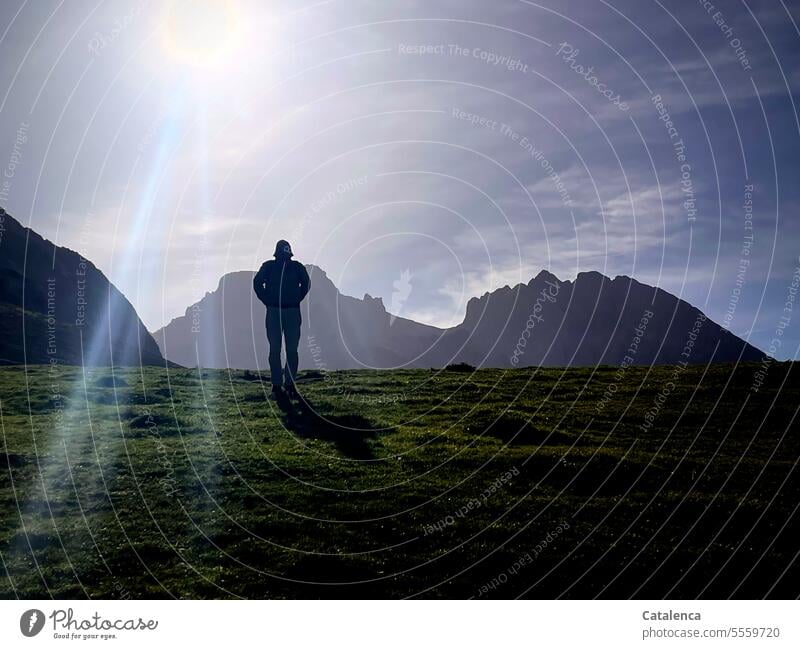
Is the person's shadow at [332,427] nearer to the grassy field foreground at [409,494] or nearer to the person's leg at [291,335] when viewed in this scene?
the grassy field foreground at [409,494]

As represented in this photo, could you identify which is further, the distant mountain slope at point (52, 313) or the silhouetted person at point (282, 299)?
the distant mountain slope at point (52, 313)

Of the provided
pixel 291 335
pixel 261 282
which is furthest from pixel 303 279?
pixel 291 335

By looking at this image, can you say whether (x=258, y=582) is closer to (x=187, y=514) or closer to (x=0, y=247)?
(x=187, y=514)

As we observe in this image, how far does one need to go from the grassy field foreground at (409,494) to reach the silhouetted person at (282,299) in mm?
1727

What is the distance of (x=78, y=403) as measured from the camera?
24.3 meters

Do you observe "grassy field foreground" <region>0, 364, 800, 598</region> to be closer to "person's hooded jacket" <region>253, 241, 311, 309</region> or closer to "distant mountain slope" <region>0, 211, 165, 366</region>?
"person's hooded jacket" <region>253, 241, 311, 309</region>

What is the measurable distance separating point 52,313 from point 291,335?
2935 inches

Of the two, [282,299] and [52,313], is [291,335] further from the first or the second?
[52,313]

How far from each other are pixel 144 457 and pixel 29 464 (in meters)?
2.92

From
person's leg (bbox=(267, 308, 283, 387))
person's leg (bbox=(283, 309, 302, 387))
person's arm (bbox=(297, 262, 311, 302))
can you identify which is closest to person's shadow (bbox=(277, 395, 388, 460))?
person's leg (bbox=(267, 308, 283, 387))

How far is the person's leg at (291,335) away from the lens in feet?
80.5

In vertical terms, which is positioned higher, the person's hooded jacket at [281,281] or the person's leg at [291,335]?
the person's hooded jacket at [281,281]

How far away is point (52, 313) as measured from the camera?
3349 inches

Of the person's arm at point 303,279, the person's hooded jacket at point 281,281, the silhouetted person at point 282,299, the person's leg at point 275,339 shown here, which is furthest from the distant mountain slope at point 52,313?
the person's arm at point 303,279
